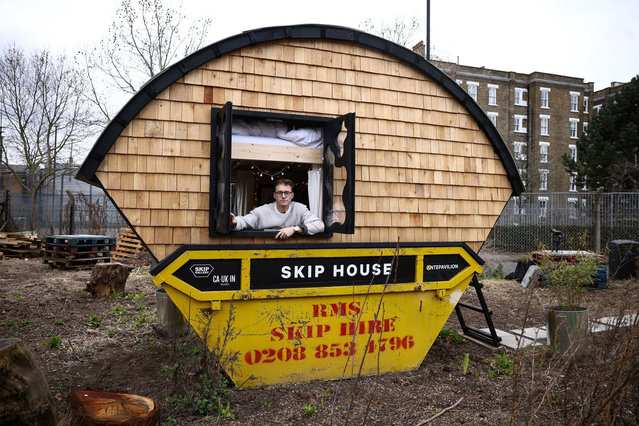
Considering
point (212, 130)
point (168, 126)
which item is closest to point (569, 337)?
point (212, 130)

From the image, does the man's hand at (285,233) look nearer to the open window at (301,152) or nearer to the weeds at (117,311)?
the open window at (301,152)

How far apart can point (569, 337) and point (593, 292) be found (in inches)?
233

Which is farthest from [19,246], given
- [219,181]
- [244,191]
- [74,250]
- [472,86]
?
[472,86]

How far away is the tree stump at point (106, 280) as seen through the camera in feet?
29.1

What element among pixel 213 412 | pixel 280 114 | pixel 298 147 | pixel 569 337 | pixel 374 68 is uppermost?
pixel 374 68

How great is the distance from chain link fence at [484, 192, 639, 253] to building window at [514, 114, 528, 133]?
19160 mm

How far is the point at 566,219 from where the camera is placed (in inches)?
633

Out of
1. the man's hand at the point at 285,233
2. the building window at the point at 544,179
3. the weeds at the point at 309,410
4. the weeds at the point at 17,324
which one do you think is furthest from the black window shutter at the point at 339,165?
the building window at the point at 544,179

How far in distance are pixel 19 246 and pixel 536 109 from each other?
33.3m

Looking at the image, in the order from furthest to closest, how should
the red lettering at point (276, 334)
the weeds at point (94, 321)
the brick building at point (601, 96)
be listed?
1. the brick building at point (601, 96)
2. the weeds at point (94, 321)
3. the red lettering at point (276, 334)

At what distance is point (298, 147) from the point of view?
17.5ft

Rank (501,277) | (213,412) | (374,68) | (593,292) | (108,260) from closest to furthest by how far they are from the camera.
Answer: (213,412)
(374,68)
(593,292)
(501,277)
(108,260)

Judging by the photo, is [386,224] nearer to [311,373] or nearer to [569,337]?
[311,373]

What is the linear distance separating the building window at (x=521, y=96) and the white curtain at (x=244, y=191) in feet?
106
